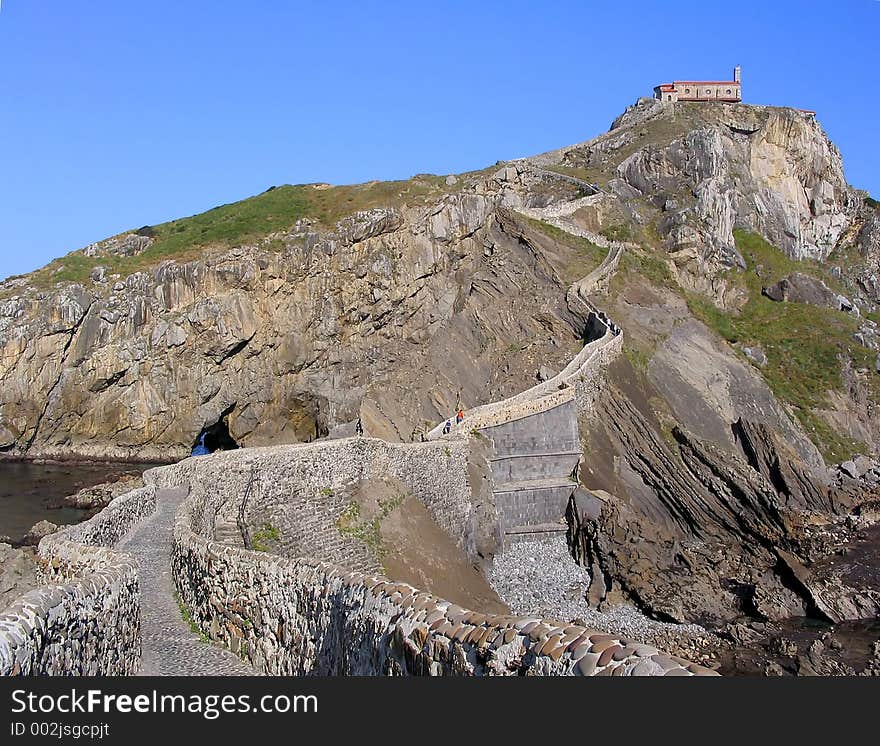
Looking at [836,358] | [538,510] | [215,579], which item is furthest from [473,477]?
[836,358]

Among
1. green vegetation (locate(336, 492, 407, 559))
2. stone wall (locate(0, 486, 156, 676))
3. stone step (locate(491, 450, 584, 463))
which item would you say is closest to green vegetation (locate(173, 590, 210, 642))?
stone wall (locate(0, 486, 156, 676))

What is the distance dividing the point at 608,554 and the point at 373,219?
3245cm

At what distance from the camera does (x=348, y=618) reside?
9.81 meters

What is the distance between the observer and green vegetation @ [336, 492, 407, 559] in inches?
935

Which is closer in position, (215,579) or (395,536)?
(215,579)

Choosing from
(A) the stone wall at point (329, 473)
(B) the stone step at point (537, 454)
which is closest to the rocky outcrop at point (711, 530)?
(B) the stone step at point (537, 454)

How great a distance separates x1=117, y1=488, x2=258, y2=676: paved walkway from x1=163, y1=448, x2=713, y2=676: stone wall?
234 mm

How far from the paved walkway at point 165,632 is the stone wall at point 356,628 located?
0.23m

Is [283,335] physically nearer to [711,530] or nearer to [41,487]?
[41,487]

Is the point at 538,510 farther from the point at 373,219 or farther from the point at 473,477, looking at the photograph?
the point at 373,219

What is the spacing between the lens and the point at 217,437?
200 ft

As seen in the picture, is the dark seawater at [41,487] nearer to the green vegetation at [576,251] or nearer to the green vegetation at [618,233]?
the green vegetation at [576,251]

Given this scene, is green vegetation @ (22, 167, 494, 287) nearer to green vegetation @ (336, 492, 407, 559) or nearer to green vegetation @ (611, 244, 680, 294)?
green vegetation @ (611, 244, 680, 294)

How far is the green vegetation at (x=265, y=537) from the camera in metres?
20.9
